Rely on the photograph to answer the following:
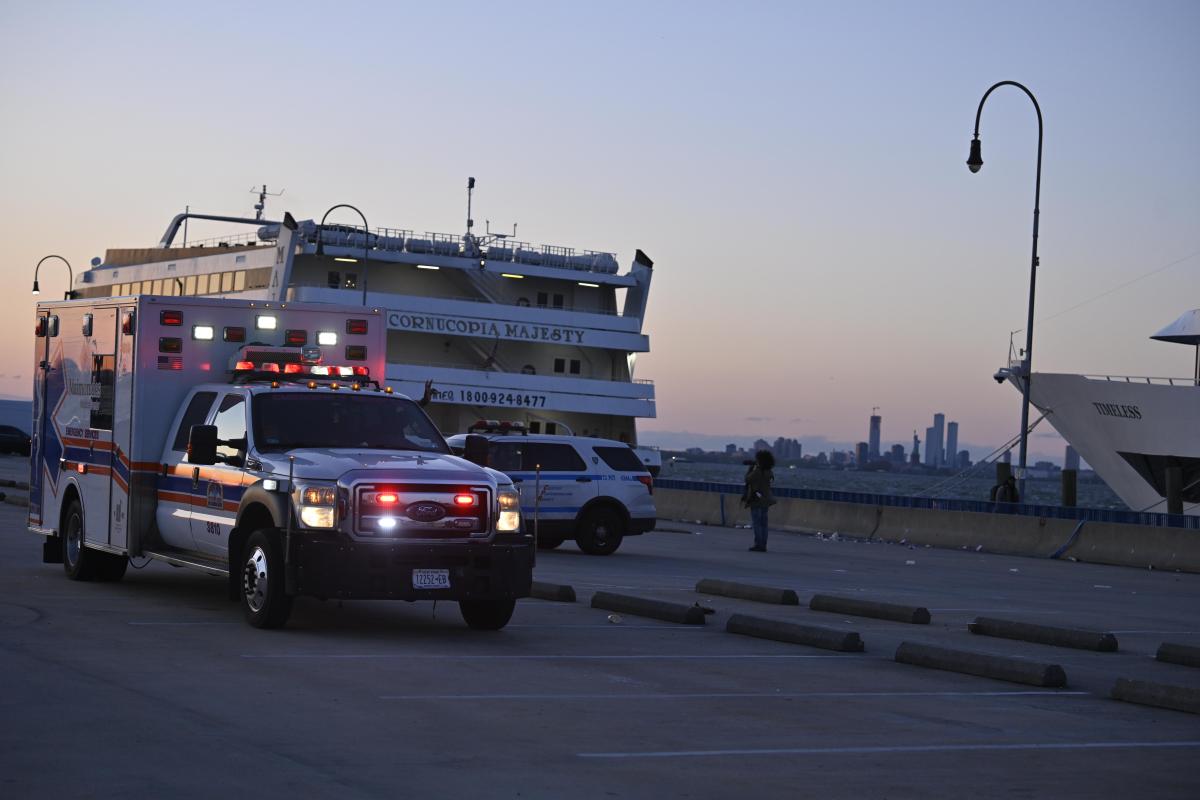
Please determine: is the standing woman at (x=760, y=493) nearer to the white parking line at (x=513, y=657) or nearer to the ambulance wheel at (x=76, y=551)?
the ambulance wheel at (x=76, y=551)

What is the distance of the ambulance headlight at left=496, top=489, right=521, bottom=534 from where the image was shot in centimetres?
1333

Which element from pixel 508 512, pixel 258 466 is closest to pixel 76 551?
pixel 258 466

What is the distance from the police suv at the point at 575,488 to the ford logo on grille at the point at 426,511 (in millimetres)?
12301

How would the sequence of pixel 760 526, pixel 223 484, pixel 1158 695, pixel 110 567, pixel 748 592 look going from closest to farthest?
pixel 1158 695 → pixel 223 484 → pixel 110 567 → pixel 748 592 → pixel 760 526

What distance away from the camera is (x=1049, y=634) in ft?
47.3

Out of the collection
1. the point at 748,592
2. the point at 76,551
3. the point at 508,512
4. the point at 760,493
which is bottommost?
the point at 748,592

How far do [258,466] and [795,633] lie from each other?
4766mm

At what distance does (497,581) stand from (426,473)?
3.45ft

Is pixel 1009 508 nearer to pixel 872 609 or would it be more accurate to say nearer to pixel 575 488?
pixel 575 488

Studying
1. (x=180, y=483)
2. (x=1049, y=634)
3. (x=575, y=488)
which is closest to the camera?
(x=1049, y=634)

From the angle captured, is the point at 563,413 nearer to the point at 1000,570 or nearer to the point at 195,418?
the point at 1000,570

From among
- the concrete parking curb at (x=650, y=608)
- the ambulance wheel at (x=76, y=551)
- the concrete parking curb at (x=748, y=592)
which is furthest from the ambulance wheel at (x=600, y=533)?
the ambulance wheel at (x=76, y=551)

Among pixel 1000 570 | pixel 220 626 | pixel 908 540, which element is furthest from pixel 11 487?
pixel 220 626

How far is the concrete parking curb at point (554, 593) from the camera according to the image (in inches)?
667
